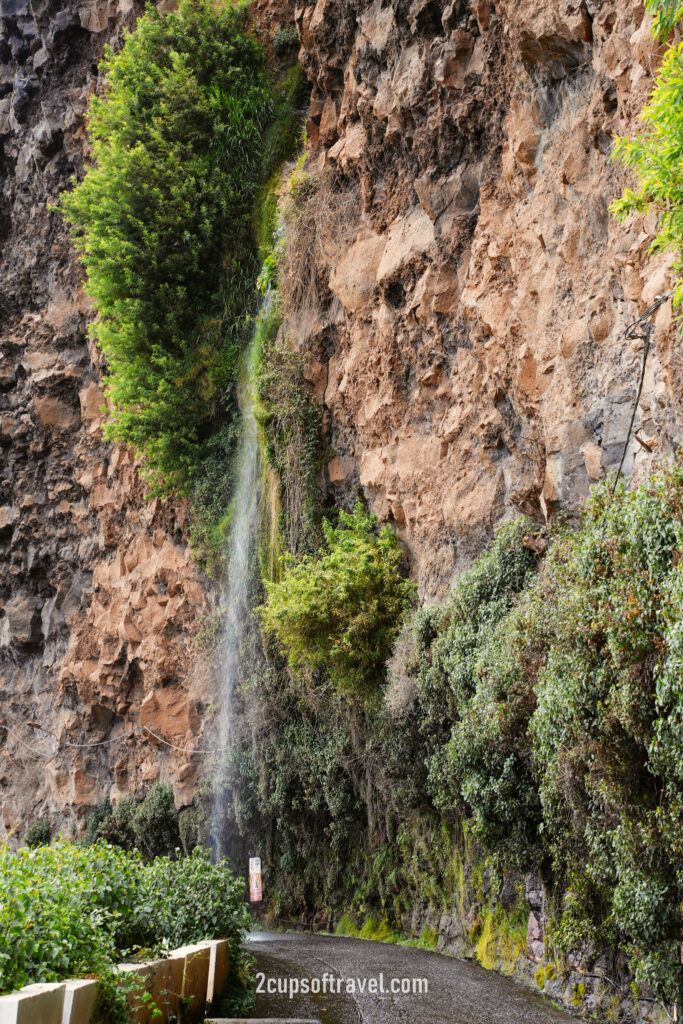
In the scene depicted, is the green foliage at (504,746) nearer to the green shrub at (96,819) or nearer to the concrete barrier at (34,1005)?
the concrete barrier at (34,1005)

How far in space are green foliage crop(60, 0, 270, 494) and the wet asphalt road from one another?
1076 centimetres

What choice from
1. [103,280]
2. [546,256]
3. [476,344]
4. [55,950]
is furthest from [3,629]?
[55,950]

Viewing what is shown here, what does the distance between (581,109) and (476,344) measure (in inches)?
127

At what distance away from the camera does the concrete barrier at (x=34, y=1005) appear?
12.3 feet

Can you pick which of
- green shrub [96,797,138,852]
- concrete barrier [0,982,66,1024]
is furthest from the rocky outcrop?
green shrub [96,797,138,852]

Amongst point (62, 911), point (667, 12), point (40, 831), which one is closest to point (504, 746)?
point (62, 911)

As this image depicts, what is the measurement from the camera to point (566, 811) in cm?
802

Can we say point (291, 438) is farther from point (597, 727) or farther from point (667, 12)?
point (667, 12)

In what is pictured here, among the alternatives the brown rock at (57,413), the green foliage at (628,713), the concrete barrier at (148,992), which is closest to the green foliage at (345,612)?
the green foliage at (628,713)

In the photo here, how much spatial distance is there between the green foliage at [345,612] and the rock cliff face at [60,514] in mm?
7665

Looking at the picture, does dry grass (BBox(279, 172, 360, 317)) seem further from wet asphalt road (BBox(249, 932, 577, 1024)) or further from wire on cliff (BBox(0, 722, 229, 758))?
wet asphalt road (BBox(249, 932, 577, 1024))

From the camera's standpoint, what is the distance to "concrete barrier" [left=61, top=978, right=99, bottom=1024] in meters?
4.34

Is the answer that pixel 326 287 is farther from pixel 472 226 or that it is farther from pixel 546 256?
pixel 546 256

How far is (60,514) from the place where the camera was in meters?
24.8
